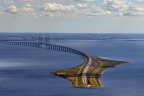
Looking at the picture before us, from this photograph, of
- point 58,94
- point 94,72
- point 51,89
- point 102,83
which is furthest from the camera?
point 94,72

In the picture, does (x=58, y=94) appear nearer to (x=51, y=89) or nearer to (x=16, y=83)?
(x=51, y=89)

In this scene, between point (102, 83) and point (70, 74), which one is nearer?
point (102, 83)

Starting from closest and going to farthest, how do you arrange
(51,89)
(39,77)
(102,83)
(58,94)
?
(58,94), (51,89), (102,83), (39,77)

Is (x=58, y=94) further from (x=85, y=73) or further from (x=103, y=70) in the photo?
(x=103, y=70)

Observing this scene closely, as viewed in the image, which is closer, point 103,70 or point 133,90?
point 133,90

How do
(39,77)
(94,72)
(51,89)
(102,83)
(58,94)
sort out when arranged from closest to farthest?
(58,94)
(51,89)
(102,83)
(39,77)
(94,72)

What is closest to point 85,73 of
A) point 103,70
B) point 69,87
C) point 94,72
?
point 94,72

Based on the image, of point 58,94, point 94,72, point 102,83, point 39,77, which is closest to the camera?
point 58,94

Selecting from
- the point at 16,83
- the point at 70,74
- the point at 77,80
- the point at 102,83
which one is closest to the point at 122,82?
the point at 102,83
